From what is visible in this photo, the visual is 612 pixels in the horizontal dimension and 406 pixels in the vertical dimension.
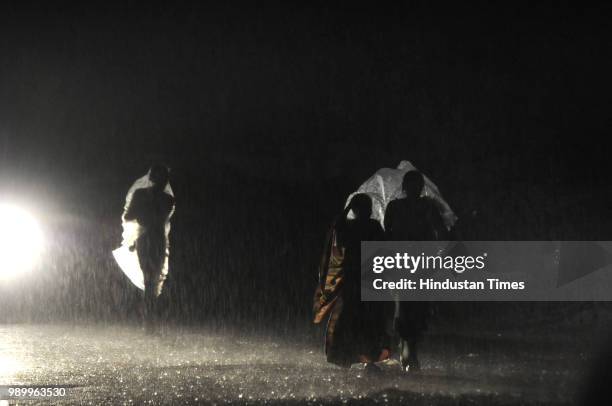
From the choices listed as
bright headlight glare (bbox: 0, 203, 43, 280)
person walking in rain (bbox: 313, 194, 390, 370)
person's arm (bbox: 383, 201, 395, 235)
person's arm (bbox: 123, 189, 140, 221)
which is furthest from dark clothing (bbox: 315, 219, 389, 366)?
bright headlight glare (bbox: 0, 203, 43, 280)

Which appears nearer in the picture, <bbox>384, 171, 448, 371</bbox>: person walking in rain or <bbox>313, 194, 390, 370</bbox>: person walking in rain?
<bbox>313, 194, 390, 370</bbox>: person walking in rain

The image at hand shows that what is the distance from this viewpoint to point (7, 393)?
23.3 feet

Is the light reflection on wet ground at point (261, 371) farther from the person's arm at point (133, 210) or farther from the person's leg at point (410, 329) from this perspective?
the person's arm at point (133, 210)

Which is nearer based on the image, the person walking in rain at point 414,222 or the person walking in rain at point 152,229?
the person walking in rain at point 414,222

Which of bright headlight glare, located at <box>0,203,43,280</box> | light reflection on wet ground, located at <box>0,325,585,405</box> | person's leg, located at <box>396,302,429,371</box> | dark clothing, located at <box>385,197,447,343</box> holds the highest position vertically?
bright headlight glare, located at <box>0,203,43,280</box>

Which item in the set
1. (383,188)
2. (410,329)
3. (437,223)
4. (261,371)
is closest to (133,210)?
(383,188)

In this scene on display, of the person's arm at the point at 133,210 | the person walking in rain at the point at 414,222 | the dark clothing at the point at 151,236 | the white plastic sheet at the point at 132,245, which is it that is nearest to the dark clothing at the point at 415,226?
the person walking in rain at the point at 414,222

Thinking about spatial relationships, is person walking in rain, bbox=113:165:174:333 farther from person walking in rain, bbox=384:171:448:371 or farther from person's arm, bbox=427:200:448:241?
person's arm, bbox=427:200:448:241

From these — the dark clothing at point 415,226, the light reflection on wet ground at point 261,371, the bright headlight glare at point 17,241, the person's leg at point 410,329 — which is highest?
the bright headlight glare at point 17,241

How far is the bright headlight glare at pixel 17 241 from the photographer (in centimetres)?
1852

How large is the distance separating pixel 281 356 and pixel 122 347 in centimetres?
223

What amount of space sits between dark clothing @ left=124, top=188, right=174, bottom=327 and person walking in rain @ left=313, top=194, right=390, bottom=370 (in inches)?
159

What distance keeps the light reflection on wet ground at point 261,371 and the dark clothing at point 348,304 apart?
0.87 feet

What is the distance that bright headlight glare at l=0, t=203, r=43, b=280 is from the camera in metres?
18.5
